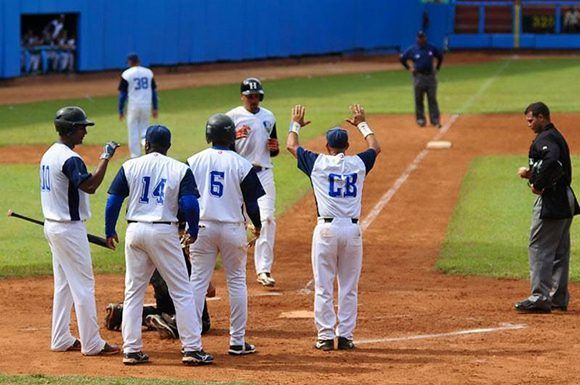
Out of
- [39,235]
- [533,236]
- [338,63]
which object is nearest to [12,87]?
[338,63]

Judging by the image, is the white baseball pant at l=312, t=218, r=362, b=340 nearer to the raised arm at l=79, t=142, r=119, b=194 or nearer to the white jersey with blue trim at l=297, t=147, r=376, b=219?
the white jersey with blue trim at l=297, t=147, r=376, b=219

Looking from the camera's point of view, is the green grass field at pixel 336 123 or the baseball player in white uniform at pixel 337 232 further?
the green grass field at pixel 336 123

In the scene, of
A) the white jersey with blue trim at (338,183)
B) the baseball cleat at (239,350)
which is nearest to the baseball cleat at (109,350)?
the baseball cleat at (239,350)

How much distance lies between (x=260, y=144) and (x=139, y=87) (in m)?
11.1

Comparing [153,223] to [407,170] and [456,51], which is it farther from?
[456,51]

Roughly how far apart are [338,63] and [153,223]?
148 ft

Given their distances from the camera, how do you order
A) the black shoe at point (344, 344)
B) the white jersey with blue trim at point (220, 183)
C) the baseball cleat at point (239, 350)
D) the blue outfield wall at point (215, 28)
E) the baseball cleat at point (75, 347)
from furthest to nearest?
the blue outfield wall at point (215, 28), the black shoe at point (344, 344), the baseball cleat at point (75, 347), the baseball cleat at point (239, 350), the white jersey with blue trim at point (220, 183)

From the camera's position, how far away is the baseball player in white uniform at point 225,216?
36.9 ft

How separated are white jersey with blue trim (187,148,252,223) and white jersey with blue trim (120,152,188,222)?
0.54 metres

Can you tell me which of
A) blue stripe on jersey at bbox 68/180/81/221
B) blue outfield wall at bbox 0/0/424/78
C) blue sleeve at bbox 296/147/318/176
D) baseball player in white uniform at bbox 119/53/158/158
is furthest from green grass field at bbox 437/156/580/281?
blue outfield wall at bbox 0/0/424/78

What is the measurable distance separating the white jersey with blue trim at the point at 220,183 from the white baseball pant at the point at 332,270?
32.7 inches

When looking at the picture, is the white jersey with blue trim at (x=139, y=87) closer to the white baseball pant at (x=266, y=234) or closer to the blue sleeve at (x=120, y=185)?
the white baseball pant at (x=266, y=234)

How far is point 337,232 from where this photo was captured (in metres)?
11.6

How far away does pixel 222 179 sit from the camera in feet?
37.1
